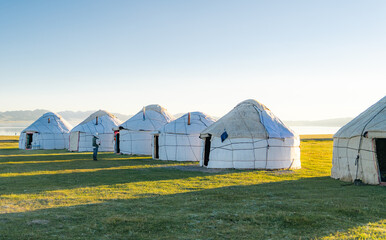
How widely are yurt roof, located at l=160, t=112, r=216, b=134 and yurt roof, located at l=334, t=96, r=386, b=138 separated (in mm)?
9659

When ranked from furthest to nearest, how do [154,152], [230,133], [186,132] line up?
1. [154,152]
2. [186,132]
3. [230,133]

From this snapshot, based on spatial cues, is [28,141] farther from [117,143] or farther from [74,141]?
[117,143]

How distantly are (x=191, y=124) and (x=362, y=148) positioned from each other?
1169cm

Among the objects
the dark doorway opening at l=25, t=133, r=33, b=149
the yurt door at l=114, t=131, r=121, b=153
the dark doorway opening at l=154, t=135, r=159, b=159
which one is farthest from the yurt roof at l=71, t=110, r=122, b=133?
the dark doorway opening at l=154, t=135, r=159, b=159

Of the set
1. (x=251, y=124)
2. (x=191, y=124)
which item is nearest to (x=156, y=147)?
(x=191, y=124)

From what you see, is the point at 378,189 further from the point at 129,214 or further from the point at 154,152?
the point at 154,152

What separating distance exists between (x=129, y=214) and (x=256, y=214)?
2692 millimetres

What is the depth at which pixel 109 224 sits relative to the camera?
683cm

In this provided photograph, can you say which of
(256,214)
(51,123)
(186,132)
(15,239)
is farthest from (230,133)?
(51,123)

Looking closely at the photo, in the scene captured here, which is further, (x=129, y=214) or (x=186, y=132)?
(x=186, y=132)

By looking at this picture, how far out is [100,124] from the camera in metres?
32.0

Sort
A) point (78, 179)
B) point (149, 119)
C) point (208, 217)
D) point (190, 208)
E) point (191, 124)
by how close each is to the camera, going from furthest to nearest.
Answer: point (149, 119)
point (191, 124)
point (78, 179)
point (190, 208)
point (208, 217)

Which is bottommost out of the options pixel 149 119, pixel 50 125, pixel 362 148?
pixel 362 148

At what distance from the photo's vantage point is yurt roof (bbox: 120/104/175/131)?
1061 inches
